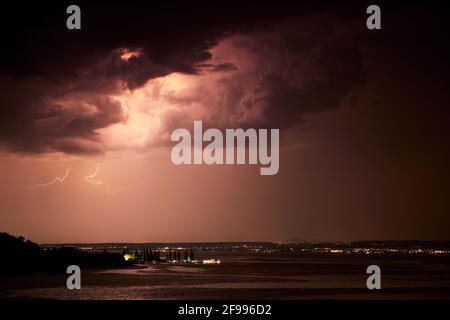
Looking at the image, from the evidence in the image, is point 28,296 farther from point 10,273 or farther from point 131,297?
point 10,273

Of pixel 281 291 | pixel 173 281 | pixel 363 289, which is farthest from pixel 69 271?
pixel 363 289

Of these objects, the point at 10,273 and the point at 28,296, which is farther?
the point at 10,273

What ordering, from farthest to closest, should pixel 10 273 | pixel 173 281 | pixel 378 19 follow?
pixel 10 273 → pixel 173 281 → pixel 378 19

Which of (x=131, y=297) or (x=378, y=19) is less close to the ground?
(x=378, y=19)

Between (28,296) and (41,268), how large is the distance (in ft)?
99.4

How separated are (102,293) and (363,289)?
19052 millimetres

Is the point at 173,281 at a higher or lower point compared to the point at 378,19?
lower

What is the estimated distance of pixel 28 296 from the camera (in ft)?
133

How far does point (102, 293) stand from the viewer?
147 ft

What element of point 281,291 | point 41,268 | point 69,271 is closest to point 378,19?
point 281,291
